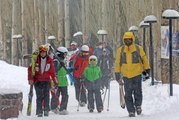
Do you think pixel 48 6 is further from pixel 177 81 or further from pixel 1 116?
pixel 1 116

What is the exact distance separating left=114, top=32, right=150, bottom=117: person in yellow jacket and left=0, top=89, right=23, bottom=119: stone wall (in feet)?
8.15

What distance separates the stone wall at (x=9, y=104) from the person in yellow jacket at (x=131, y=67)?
8.15 ft

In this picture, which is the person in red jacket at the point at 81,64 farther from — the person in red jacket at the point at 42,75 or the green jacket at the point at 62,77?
the person in red jacket at the point at 42,75

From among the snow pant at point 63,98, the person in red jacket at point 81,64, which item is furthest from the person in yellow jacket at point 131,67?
the person in red jacket at point 81,64

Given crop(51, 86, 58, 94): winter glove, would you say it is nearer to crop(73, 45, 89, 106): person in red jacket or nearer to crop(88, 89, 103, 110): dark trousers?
crop(88, 89, 103, 110): dark trousers

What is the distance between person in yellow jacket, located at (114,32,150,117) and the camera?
396 inches

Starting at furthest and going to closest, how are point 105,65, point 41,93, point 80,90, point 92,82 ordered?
point 105,65 → point 80,90 → point 92,82 → point 41,93

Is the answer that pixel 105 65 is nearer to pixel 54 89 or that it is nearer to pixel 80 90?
pixel 80 90

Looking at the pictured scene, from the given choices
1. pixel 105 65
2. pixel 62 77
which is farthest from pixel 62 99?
pixel 105 65

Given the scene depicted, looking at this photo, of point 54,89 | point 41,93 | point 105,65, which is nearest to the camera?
point 41,93

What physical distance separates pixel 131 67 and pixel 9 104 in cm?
298

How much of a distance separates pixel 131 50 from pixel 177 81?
20.0ft

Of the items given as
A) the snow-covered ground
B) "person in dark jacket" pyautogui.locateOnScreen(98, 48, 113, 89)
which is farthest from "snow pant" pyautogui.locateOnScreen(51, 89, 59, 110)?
"person in dark jacket" pyautogui.locateOnScreen(98, 48, 113, 89)

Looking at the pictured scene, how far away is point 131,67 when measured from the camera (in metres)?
10.1
